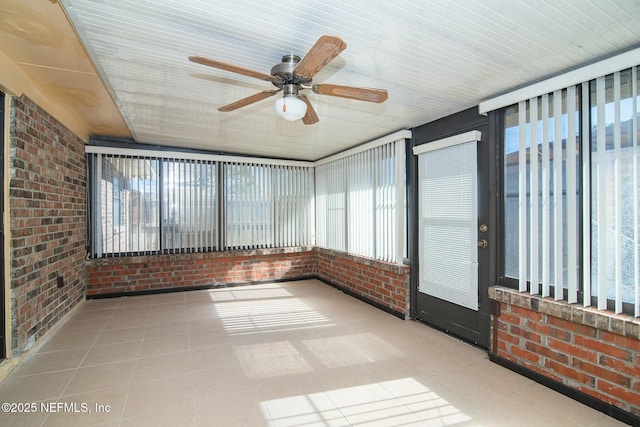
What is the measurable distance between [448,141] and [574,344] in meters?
2.30

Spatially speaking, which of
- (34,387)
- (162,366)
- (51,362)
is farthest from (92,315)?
(162,366)

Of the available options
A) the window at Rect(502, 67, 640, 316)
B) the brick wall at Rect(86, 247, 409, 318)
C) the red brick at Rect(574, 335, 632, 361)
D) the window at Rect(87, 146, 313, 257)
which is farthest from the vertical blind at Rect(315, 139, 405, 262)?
the red brick at Rect(574, 335, 632, 361)

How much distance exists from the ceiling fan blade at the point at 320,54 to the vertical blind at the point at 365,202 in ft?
8.63

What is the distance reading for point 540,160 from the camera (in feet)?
9.05

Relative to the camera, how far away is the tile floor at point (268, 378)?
2217 millimetres

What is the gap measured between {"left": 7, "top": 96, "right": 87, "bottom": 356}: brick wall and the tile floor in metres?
0.38

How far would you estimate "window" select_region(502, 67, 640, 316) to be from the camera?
2.23 meters

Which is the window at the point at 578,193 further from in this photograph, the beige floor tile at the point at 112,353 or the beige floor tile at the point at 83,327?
the beige floor tile at the point at 83,327

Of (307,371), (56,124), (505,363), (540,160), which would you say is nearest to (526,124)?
(540,160)

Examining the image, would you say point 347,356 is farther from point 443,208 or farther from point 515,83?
point 515,83

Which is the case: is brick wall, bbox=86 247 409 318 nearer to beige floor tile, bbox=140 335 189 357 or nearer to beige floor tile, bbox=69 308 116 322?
beige floor tile, bbox=69 308 116 322

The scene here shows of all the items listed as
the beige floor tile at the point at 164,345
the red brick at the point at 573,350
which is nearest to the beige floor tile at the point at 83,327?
the beige floor tile at the point at 164,345

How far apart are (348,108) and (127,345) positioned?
11.7 feet

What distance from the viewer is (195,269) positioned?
5.76 meters
